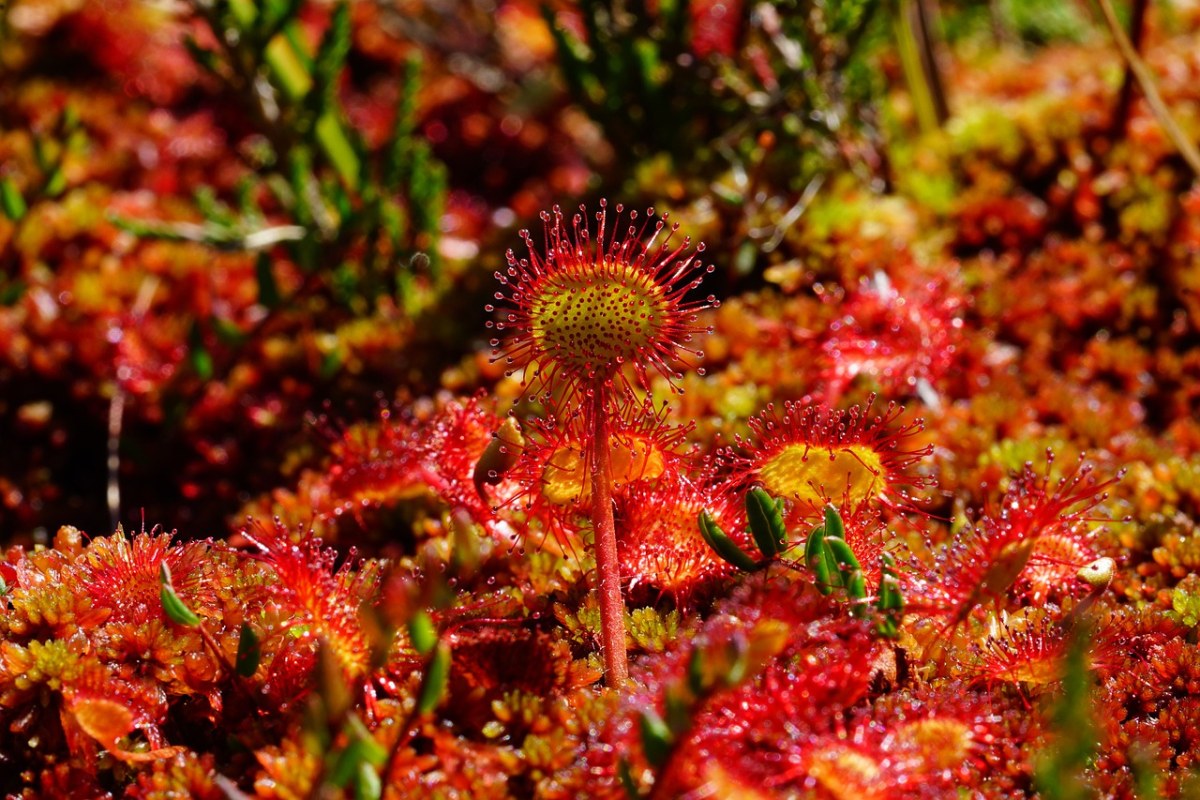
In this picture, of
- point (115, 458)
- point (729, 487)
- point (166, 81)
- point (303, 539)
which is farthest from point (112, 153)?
point (729, 487)

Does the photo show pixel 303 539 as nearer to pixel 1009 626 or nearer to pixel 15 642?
pixel 15 642

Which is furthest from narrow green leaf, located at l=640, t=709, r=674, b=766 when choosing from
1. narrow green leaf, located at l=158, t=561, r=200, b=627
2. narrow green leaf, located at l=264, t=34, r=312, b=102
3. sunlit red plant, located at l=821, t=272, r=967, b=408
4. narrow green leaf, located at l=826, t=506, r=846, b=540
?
narrow green leaf, located at l=264, t=34, r=312, b=102

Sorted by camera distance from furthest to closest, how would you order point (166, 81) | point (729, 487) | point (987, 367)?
point (166, 81), point (987, 367), point (729, 487)

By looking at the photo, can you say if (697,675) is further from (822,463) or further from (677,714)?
(822,463)

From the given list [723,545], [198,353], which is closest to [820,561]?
[723,545]

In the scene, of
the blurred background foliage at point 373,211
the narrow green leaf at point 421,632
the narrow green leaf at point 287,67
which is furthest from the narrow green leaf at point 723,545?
the narrow green leaf at point 287,67
